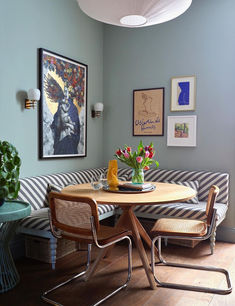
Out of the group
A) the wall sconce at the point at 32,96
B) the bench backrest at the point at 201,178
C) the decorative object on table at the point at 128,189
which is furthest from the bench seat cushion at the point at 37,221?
the bench backrest at the point at 201,178

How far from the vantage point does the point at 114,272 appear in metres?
2.97

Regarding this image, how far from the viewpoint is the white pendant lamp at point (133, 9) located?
7.12 feet

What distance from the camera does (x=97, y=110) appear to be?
4.78 metres

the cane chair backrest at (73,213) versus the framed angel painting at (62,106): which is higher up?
the framed angel painting at (62,106)

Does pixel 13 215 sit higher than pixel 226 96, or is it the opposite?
pixel 226 96

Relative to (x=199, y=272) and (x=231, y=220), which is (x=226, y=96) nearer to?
(x=231, y=220)

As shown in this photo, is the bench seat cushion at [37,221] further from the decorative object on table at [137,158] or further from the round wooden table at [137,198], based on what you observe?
the decorative object on table at [137,158]

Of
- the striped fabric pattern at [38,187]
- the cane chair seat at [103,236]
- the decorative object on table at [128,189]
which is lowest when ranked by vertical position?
the cane chair seat at [103,236]

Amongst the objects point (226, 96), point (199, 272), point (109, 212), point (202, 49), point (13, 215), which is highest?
point (202, 49)

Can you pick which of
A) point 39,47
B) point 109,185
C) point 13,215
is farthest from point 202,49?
point 13,215

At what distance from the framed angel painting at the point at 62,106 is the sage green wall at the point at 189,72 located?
2.11 feet

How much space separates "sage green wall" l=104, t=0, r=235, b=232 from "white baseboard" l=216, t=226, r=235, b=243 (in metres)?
0.07

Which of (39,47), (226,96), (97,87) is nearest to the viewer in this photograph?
(39,47)

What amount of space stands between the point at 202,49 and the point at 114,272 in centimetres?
313
